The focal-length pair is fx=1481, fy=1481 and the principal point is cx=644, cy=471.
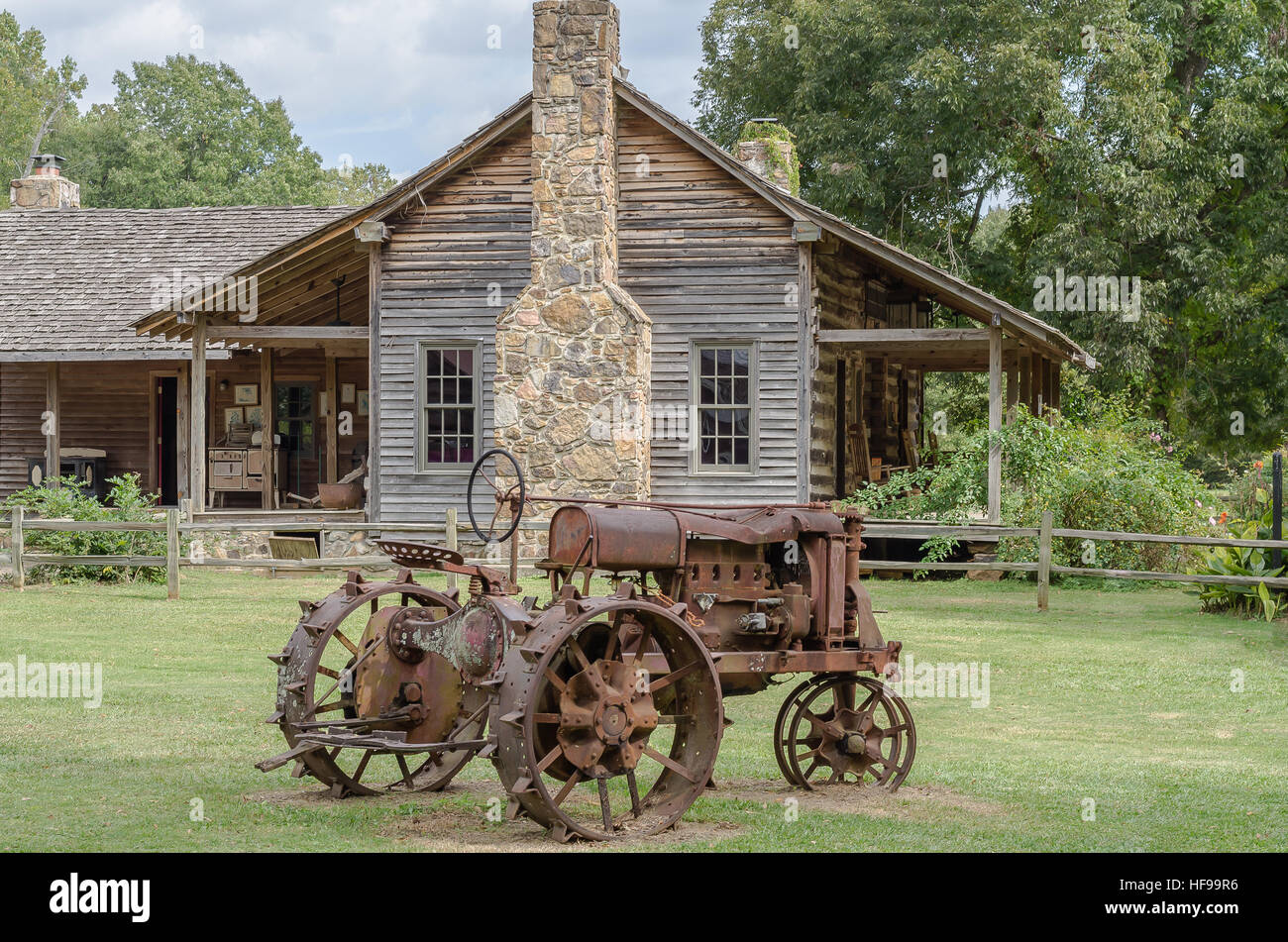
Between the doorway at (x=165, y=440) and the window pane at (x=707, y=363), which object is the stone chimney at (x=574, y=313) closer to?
the window pane at (x=707, y=363)

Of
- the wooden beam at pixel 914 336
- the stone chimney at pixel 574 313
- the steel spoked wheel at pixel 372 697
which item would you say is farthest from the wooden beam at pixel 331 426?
the steel spoked wheel at pixel 372 697

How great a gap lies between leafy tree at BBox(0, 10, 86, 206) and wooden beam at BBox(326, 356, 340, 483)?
37.3 m

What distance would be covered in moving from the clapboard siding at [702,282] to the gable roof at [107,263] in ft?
24.8

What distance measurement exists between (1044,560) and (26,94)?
5570 centimetres

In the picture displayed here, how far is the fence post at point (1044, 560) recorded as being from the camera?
1788cm

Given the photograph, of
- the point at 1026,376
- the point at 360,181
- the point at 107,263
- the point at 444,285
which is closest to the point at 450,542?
the point at 444,285

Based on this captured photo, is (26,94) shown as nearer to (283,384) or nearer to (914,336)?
(283,384)

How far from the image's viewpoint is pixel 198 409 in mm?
22844

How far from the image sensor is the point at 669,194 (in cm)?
2217

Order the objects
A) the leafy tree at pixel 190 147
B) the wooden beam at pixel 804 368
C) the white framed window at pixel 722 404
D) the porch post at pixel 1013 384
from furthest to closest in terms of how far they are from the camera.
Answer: the leafy tree at pixel 190 147 < the porch post at pixel 1013 384 < the white framed window at pixel 722 404 < the wooden beam at pixel 804 368

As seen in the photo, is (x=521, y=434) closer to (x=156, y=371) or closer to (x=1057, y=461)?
Answer: (x=1057, y=461)

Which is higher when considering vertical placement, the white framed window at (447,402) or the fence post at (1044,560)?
the white framed window at (447,402)
